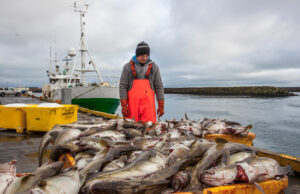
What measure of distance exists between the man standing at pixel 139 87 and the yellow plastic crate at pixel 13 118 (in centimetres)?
366

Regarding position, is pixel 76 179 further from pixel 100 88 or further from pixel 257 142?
pixel 100 88

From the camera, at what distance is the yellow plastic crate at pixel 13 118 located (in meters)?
6.58

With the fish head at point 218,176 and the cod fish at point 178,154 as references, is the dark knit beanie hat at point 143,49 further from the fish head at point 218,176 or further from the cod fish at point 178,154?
the fish head at point 218,176

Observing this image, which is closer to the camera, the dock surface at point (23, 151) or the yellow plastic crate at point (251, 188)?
the yellow plastic crate at point (251, 188)

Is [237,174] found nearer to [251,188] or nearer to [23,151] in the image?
[251,188]

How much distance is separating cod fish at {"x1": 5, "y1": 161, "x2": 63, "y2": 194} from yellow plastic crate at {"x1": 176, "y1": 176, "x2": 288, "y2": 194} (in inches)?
57.5

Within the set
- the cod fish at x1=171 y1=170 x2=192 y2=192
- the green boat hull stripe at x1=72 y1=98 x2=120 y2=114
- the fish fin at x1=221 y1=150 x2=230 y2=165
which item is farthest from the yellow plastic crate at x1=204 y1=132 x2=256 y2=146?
the green boat hull stripe at x1=72 y1=98 x2=120 y2=114

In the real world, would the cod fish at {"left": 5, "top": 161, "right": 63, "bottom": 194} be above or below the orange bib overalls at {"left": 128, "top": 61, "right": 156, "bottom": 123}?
below

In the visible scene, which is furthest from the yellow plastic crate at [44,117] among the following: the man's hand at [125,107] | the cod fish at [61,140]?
the cod fish at [61,140]

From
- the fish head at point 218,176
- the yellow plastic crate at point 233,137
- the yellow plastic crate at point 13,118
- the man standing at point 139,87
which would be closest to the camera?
the fish head at point 218,176

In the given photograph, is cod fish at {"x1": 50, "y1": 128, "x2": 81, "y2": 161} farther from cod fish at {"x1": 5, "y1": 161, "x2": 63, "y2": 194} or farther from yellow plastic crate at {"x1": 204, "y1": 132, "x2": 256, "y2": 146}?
yellow plastic crate at {"x1": 204, "y1": 132, "x2": 256, "y2": 146}

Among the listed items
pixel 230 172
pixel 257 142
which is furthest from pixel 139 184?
pixel 257 142

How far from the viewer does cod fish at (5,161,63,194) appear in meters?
1.79

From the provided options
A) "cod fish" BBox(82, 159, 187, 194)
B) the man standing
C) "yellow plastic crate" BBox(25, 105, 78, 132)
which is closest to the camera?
"cod fish" BBox(82, 159, 187, 194)
